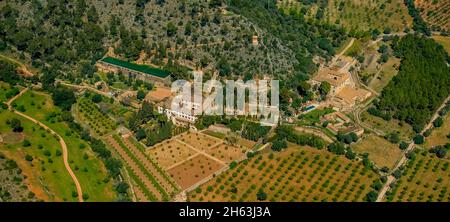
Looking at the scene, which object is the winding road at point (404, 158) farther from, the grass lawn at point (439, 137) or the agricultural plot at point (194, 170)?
the agricultural plot at point (194, 170)

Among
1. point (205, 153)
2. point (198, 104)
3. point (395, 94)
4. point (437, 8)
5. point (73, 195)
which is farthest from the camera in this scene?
point (437, 8)

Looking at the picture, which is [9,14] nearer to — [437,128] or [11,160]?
[11,160]

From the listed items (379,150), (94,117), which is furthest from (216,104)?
(379,150)

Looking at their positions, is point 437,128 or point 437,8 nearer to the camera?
point 437,128

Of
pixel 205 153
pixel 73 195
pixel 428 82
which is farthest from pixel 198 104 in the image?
pixel 428 82

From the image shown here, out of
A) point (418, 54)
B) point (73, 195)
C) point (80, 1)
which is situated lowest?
point (73, 195)

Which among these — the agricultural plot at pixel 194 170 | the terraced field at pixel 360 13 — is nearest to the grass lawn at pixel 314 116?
the agricultural plot at pixel 194 170
